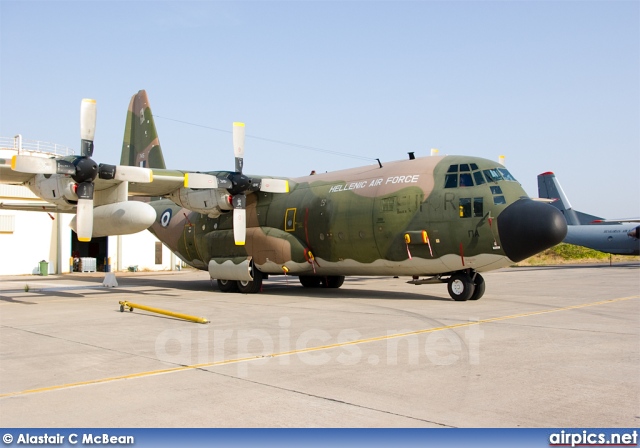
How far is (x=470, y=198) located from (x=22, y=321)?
1133 cm

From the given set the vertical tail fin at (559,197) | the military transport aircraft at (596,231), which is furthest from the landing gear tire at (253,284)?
the vertical tail fin at (559,197)

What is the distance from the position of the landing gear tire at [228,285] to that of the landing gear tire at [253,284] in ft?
1.51

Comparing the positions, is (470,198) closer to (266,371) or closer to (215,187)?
(215,187)

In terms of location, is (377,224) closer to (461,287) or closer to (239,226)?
(461,287)

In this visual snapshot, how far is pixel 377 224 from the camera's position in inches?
681

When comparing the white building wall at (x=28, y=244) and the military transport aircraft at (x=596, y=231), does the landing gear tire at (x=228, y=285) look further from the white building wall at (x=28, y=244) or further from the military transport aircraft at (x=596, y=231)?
the military transport aircraft at (x=596, y=231)

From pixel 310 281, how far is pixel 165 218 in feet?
21.6

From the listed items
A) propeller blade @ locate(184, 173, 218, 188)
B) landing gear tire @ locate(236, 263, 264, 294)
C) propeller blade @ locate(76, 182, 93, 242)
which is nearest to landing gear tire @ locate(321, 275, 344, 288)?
landing gear tire @ locate(236, 263, 264, 294)

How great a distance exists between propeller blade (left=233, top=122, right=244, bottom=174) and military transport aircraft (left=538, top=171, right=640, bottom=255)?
31.7 m

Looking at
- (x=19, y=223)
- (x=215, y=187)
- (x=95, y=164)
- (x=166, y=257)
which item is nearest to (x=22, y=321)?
(x=95, y=164)

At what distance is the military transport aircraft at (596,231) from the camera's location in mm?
45156

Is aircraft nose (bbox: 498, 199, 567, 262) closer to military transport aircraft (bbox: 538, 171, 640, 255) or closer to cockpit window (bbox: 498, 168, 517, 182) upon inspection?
cockpit window (bbox: 498, 168, 517, 182)

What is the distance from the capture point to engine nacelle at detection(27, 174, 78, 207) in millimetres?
17250

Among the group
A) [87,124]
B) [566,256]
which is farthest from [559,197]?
[87,124]
